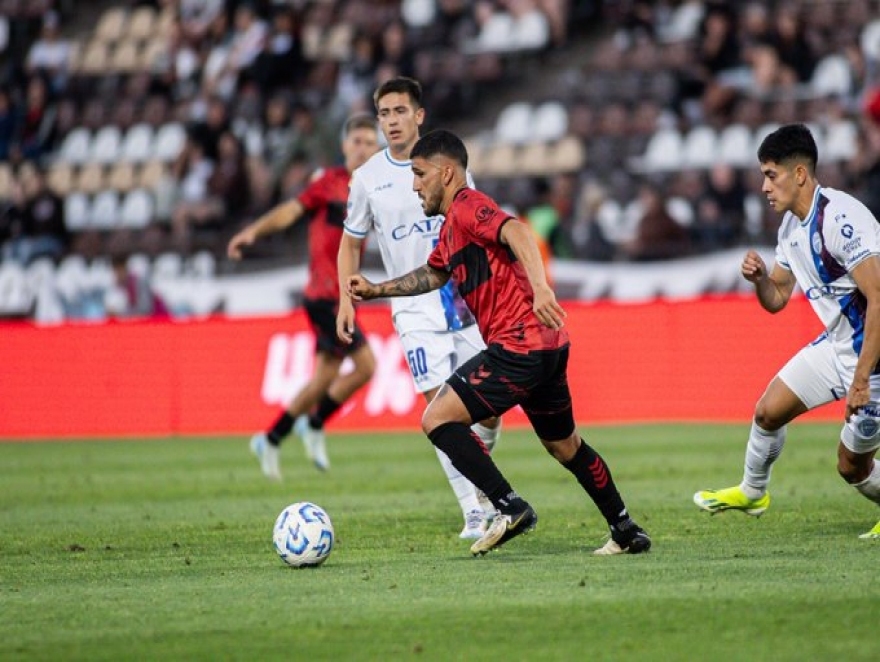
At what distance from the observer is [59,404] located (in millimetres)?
20938

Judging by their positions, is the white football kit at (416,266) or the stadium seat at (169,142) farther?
the stadium seat at (169,142)

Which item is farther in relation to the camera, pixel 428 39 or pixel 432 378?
pixel 428 39

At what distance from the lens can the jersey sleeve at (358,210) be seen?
409 inches

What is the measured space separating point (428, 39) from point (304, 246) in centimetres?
425

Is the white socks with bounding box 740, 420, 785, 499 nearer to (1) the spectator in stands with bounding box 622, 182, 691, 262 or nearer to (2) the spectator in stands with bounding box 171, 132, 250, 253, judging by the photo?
(1) the spectator in stands with bounding box 622, 182, 691, 262

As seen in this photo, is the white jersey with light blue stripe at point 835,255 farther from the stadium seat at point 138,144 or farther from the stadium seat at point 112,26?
the stadium seat at point 112,26

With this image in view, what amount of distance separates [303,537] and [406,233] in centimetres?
260

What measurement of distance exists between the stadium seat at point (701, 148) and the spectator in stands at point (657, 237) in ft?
5.37

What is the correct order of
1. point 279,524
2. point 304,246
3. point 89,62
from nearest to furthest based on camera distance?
point 279,524
point 304,246
point 89,62

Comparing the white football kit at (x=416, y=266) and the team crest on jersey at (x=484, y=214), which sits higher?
the team crest on jersey at (x=484, y=214)

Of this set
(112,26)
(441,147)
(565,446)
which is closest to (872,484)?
(565,446)

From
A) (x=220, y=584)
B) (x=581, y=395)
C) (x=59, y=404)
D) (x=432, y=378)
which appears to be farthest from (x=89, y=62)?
(x=220, y=584)

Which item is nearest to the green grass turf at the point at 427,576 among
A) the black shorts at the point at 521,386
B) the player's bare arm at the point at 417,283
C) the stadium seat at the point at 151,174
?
the black shorts at the point at 521,386

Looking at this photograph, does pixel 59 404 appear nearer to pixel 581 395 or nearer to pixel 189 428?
pixel 189 428
